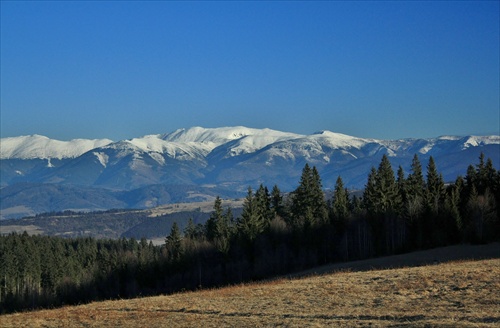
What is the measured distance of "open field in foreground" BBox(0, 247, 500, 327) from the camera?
2694cm

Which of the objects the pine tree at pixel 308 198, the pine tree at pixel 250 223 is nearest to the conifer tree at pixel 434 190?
the pine tree at pixel 308 198

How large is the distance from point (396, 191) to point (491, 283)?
57.1 meters

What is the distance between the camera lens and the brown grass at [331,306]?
88.4 feet

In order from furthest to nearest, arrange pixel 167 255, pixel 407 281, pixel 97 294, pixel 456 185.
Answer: pixel 97 294 < pixel 167 255 < pixel 456 185 < pixel 407 281

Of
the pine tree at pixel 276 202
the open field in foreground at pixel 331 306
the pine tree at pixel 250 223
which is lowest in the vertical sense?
the open field in foreground at pixel 331 306

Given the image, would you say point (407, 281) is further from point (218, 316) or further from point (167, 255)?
point (167, 255)

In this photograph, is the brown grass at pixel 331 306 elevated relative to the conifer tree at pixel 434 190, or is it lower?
lower

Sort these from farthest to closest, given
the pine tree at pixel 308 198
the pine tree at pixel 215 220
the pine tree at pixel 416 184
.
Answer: the pine tree at pixel 215 220 < the pine tree at pixel 308 198 < the pine tree at pixel 416 184

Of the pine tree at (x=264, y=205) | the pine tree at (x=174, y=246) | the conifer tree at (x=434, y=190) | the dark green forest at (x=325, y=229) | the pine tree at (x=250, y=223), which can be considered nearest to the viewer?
the dark green forest at (x=325, y=229)

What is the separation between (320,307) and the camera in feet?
103

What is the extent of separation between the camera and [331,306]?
3133cm

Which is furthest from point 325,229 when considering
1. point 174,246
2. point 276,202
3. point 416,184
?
point 174,246

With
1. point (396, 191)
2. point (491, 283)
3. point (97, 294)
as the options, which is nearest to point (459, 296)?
point (491, 283)

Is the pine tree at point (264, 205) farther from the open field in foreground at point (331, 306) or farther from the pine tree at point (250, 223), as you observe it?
the open field in foreground at point (331, 306)
